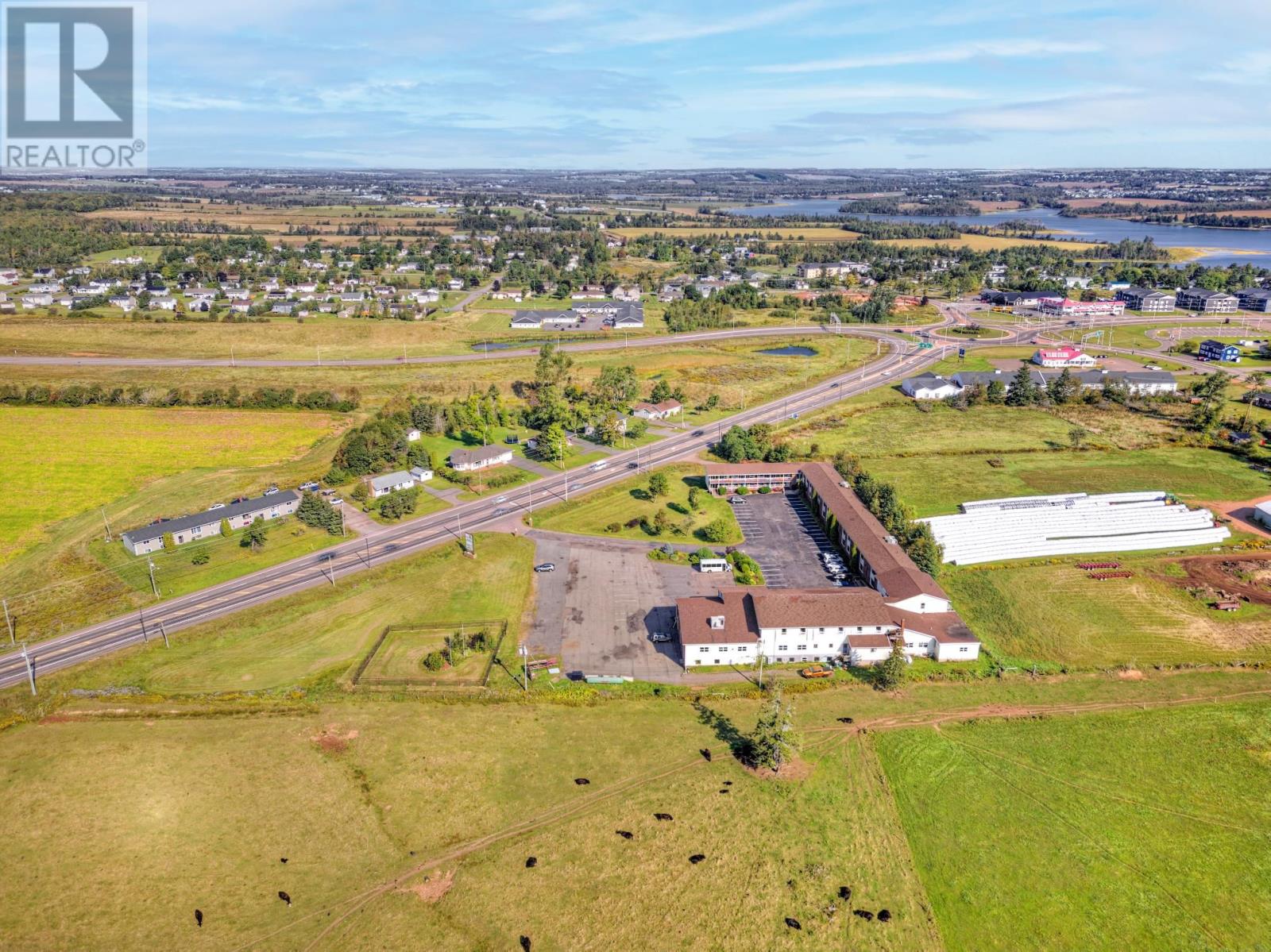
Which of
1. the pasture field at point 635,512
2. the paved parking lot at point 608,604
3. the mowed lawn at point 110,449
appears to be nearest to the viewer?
the paved parking lot at point 608,604

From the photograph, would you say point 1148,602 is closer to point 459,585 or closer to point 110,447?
point 459,585

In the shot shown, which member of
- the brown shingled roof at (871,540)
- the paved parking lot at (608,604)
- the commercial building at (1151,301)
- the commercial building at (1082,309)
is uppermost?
the commercial building at (1151,301)

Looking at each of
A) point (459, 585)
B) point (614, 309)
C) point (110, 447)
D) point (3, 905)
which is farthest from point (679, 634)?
point (614, 309)

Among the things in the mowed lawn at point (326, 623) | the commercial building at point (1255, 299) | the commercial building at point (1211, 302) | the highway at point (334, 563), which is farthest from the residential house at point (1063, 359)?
the mowed lawn at point (326, 623)

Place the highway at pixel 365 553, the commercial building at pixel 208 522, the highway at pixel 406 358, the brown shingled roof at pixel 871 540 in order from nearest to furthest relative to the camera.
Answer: the highway at pixel 365 553, the brown shingled roof at pixel 871 540, the commercial building at pixel 208 522, the highway at pixel 406 358

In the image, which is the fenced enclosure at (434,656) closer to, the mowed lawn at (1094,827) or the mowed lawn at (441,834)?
the mowed lawn at (441,834)

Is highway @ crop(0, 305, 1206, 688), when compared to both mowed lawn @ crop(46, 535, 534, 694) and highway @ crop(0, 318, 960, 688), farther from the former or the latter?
mowed lawn @ crop(46, 535, 534, 694)
